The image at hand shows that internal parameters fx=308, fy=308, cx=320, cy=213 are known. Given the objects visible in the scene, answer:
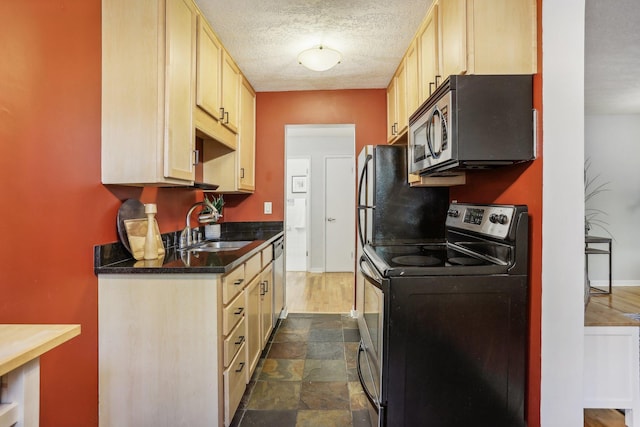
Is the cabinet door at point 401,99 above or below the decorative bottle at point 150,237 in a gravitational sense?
above

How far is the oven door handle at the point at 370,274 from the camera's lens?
134cm

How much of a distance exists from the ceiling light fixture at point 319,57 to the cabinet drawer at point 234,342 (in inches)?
70.0

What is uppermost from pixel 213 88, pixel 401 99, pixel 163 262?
pixel 401 99

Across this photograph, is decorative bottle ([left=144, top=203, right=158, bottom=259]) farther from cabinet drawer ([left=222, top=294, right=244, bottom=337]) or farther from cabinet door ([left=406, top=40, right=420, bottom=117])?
cabinet door ([left=406, top=40, right=420, bottom=117])

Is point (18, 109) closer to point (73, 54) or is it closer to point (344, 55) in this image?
point (73, 54)

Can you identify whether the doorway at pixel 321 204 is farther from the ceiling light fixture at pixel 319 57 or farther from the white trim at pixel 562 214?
the white trim at pixel 562 214

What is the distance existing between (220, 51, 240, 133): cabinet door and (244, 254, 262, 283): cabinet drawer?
3.29 feet

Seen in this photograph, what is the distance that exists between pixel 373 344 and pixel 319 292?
2586 mm

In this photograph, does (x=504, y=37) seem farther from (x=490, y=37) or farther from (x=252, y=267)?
(x=252, y=267)

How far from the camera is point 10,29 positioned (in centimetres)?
103

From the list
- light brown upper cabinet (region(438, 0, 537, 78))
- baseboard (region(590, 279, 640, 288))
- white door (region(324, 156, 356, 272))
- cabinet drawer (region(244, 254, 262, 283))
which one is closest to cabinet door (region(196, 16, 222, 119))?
cabinet drawer (region(244, 254, 262, 283))

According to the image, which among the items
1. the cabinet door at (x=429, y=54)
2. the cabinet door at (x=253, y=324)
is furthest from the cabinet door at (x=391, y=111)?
the cabinet door at (x=253, y=324)

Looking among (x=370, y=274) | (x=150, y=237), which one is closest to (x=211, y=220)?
(x=150, y=237)

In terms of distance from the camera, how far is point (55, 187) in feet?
3.97
